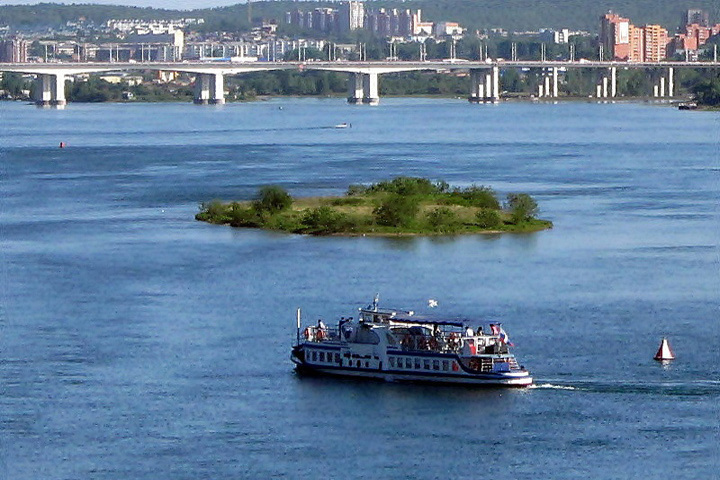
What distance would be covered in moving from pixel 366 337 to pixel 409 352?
72 cm

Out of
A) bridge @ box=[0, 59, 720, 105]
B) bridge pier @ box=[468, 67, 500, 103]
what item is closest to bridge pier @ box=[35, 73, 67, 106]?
bridge @ box=[0, 59, 720, 105]

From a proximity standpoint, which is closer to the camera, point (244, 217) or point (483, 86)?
point (244, 217)

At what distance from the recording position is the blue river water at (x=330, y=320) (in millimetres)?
23234

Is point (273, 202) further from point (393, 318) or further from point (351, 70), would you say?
point (351, 70)

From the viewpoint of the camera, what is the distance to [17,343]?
97.6 ft

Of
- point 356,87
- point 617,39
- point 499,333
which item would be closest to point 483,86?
point 356,87

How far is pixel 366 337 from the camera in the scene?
27.4 metres

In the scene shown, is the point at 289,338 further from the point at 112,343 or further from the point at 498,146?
the point at 498,146

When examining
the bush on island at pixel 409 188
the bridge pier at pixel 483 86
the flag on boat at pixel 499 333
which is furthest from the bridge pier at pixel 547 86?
the flag on boat at pixel 499 333

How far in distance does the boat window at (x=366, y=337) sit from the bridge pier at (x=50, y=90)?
10333 centimetres

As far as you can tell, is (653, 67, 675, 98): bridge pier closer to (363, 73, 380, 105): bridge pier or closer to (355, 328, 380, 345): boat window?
(363, 73, 380, 105): bridge pier

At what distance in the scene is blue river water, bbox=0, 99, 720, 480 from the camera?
23234 mm

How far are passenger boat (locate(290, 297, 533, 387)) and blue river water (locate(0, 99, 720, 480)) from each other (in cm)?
28

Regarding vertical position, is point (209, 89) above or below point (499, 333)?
above
